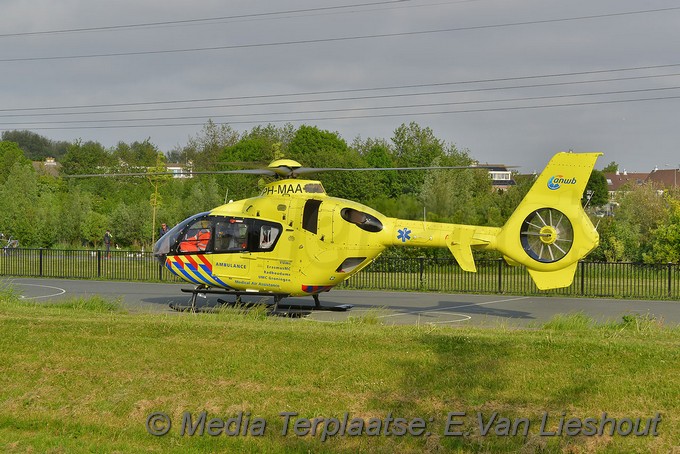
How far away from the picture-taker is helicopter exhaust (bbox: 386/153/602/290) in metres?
20.3

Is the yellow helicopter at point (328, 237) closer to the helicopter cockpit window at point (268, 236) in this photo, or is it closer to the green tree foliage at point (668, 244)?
the helicopter cockpit window at point (268, 236)

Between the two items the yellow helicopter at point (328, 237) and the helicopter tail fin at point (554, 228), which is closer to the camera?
the helicopter tail fin at point (554, 228)

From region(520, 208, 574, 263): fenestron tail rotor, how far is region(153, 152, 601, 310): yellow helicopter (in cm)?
3

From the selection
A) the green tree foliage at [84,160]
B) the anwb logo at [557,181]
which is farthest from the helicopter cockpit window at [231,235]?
the green tree foliage at [84,160]

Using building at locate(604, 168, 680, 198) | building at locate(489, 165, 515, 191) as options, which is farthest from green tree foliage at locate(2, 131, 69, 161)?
building at locate(604, 168, 680, 198)

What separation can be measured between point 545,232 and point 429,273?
510 inches

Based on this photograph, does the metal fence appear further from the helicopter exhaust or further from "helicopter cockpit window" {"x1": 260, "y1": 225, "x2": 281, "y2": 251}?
"helicopter cockpit window" {"x1": 260, "y1": 225, "x2": 281, "y2": 251}

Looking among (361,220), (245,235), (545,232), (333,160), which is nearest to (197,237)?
(245,235)

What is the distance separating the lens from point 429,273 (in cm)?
3344

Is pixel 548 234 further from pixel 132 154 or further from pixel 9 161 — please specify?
pixel 132 154

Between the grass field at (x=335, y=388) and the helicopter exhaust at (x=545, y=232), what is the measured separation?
4967 millimetres

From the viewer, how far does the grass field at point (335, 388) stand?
11.4 m

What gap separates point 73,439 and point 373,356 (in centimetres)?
496

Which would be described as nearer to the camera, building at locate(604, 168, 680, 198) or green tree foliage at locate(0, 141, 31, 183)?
green tree foliage at locate(0, 141, 31, 183)
